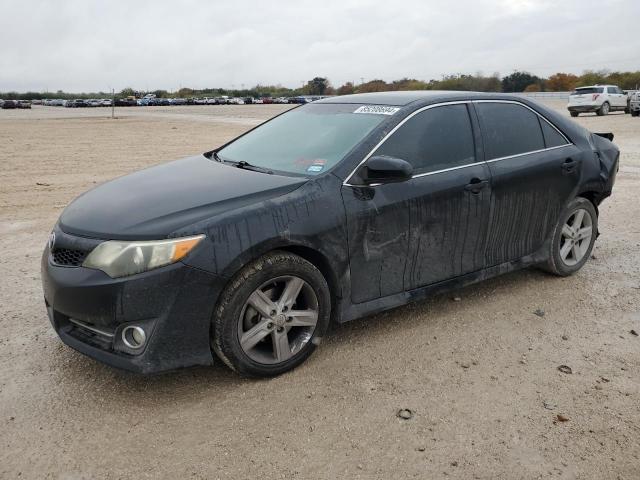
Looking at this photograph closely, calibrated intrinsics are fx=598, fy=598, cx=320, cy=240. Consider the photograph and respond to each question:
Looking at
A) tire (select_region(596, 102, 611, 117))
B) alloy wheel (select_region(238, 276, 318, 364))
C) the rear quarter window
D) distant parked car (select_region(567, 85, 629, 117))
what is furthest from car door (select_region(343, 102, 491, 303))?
tire (select_region(596, 102, 611, 117))

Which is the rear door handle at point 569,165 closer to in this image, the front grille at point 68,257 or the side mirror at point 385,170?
the side mirror at point 385,170

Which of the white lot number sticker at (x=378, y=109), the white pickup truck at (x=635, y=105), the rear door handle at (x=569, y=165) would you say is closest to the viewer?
the white lot number sticker at (x=378, y=109)

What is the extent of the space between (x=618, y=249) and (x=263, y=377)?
4280 millimetres

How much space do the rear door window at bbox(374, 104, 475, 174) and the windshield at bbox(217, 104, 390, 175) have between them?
194 mm

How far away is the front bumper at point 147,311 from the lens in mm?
3023

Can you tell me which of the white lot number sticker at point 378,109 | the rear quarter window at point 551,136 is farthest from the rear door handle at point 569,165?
the white lot number sticker at point 378,109

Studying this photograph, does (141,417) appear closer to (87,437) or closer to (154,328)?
(87,437)

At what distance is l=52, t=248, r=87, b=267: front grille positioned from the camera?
3.21 meters

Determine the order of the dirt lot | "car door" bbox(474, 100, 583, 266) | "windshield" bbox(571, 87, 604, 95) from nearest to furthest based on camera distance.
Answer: the dirt lot < "car door" bbox(474, 100, 583, 266) < "windshield" bbox(571, 87, 604, 95)

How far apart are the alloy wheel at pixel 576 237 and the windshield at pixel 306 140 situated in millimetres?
2116

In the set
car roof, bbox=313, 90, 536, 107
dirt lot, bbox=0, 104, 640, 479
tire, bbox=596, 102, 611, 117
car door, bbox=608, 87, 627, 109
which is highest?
car roof, bbox=313, 90, 536, 107

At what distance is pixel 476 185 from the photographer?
13.8 ft

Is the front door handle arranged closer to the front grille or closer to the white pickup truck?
the front grille

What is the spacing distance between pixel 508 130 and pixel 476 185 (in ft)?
2.31
